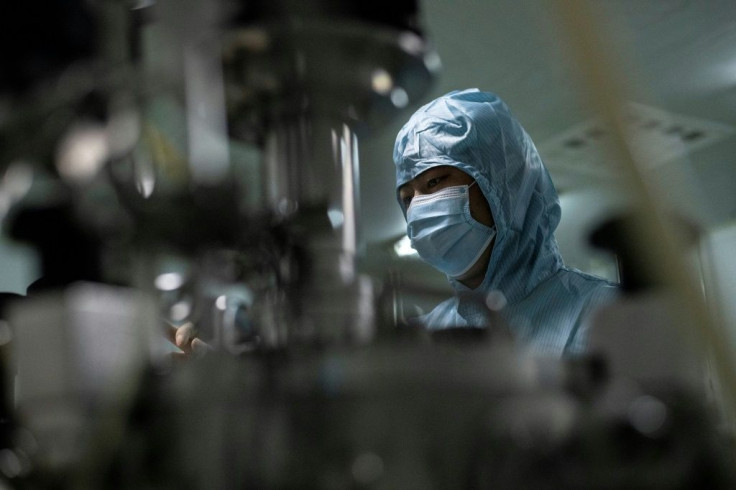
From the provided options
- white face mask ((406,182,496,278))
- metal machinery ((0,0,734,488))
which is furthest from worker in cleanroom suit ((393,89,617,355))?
metal machinery ((0,0,734,488))

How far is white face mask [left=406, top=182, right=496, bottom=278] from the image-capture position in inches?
59.2

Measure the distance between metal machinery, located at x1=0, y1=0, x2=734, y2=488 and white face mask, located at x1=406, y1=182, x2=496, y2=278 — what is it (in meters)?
1.05

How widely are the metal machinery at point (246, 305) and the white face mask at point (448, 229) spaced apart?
3.45 feet

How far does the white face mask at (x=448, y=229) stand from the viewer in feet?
4.93

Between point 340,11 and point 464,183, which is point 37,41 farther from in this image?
point 464,183

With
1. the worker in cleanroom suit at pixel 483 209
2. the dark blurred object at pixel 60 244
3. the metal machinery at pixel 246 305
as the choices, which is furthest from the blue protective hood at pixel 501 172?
the dark blurred object at pixel 60 244

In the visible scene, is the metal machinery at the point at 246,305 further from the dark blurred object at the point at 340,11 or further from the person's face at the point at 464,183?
the person's face at the point at 464,183

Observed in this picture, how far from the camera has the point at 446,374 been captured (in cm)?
31

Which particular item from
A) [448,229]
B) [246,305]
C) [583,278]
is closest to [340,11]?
[246,305]

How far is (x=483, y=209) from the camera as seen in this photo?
154 cm

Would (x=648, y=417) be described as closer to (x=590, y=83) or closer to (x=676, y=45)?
(x=590, y=83)

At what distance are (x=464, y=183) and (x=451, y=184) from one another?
29 mm

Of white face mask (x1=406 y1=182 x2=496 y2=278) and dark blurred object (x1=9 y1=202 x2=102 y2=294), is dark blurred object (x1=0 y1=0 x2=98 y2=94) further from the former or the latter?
white face mask (x1=406 y1=182 x2=496 y2=278)

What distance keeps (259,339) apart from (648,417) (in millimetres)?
199
